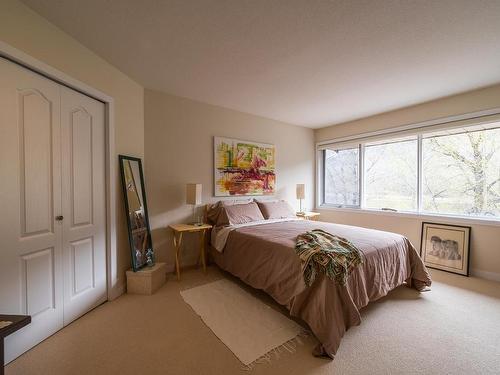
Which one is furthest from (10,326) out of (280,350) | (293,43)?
(293,43)

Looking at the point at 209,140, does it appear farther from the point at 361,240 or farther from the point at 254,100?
the point at 361,240

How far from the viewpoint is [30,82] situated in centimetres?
161

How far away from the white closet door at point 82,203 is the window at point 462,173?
4.57 m

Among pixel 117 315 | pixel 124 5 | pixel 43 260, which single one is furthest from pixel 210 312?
pixel 124 5

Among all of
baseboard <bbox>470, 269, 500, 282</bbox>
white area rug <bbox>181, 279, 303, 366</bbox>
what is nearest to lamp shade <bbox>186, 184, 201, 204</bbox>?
white area rug <bbox>181, 279, 303, 366</bbox>

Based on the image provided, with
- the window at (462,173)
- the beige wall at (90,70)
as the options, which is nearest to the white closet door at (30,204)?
the beige wall at (90,70)

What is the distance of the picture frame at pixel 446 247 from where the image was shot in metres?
2.99

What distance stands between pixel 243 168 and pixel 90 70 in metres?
2.37

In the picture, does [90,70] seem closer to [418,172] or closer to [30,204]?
[30,204]

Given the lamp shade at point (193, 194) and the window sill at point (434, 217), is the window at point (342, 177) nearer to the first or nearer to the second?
the window sill at point (434, 217)

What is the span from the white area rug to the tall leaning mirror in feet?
2.20

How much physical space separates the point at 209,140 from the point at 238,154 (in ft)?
1.84

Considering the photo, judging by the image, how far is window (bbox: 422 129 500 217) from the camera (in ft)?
9.63

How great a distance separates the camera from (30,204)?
163cm
